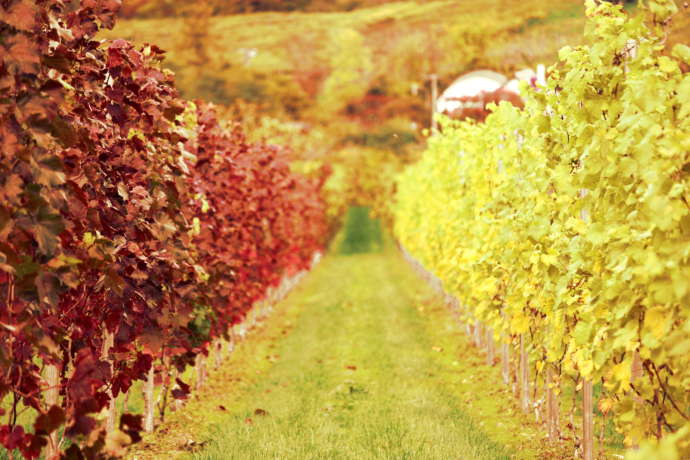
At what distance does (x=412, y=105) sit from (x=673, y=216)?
52.5m

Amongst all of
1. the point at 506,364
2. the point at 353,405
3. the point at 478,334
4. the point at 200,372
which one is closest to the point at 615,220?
the point at 353,405

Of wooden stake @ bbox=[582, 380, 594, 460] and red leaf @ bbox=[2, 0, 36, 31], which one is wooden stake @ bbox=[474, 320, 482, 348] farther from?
red leaf @ bbox=[2, 0, 36, 31]

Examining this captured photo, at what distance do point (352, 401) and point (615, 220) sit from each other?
4.40 meters

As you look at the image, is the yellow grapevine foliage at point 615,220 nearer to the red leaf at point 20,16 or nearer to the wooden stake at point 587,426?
the wooden stake at point 587,426

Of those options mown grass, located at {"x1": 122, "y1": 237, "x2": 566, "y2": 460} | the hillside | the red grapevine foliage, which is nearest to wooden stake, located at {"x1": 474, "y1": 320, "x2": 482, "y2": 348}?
mown grass, located at {"x1": 122, "y1": 237, "x2": 566, "y2": 460}

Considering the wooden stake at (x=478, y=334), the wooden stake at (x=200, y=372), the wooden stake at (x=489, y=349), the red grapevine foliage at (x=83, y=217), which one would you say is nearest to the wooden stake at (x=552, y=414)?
the red grapevine foliage at (x=83, y=217)

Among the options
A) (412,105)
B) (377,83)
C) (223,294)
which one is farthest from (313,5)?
(223,294)

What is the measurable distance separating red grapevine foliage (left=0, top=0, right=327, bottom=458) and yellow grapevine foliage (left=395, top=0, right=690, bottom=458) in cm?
234

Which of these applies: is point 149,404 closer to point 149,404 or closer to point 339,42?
point 149,404

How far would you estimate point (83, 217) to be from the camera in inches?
152

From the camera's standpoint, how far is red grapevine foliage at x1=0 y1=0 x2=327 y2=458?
11.1 ft

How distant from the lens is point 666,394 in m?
4.04

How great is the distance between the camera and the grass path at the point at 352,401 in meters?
6.26

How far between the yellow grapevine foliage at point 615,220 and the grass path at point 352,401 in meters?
1.18
